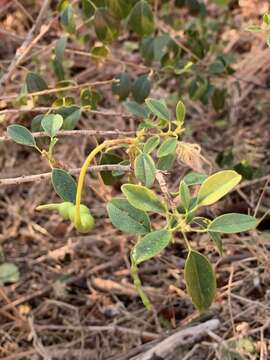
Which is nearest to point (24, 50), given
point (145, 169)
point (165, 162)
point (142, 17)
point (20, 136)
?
point (142, 17)

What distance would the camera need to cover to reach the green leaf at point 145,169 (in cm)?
106

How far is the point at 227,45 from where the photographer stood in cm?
268

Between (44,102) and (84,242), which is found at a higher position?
(44,102)

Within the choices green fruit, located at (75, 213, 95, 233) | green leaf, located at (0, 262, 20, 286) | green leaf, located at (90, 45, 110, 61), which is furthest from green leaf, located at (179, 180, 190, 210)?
green leaf, located at (0, 262, 20, 286)

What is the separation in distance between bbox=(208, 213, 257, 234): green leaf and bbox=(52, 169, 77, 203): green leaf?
0.30m

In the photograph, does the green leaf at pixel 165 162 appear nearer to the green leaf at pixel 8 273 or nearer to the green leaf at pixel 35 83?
the green leaf at pixel 35 83

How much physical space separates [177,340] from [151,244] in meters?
0.73

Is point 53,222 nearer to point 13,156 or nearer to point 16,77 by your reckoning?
point 13,156

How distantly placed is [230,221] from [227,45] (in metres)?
1.83

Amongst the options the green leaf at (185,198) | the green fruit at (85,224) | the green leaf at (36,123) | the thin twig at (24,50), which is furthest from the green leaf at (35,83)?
the green leaf at (185,198)

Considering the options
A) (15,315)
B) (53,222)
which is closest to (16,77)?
(53,222)

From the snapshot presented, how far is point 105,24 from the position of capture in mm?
1683

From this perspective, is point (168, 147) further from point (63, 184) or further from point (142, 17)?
point (142, 17)

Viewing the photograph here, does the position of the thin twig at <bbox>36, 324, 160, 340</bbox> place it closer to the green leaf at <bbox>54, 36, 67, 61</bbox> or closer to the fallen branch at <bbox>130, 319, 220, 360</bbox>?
the fallen branch at <bbox>130, 319, 220, 360</bbox>
